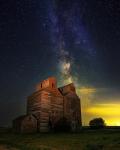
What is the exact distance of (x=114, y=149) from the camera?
17.5 meters

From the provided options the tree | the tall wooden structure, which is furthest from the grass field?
the tree

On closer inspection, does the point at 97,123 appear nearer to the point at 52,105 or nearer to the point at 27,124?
the point at 52,105

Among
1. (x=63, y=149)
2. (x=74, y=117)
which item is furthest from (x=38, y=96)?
(x=63, y=149)

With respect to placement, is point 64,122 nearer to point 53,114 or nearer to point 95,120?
point 53,114

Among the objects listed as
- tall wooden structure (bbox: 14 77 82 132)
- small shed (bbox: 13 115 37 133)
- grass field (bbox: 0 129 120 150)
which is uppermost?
tall wooden structure (bbox: 14 77 82 132)

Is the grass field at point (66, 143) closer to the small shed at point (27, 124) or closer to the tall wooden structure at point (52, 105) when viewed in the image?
the small shed at point (27, 124)

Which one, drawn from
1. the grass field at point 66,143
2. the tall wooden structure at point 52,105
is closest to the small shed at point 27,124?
the tall wooden structure at point 52,105

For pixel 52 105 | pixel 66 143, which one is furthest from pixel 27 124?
pixel 66 143

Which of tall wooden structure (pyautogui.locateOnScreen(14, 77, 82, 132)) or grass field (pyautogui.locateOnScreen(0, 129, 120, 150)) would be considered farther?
tall wooden structure (pyautogui.locateOnScreen(14, 77, 82, 132))

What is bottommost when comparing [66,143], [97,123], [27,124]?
[66,143]

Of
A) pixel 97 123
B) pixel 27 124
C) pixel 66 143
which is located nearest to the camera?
pixel 66 143

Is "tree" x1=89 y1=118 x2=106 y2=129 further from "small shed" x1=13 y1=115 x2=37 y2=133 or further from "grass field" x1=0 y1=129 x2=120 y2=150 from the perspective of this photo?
"grass field" x1=0 y1=129 x2=120 y2=150

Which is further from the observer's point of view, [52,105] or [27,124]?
[52,105]

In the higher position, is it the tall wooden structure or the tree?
the tall wooden structure
